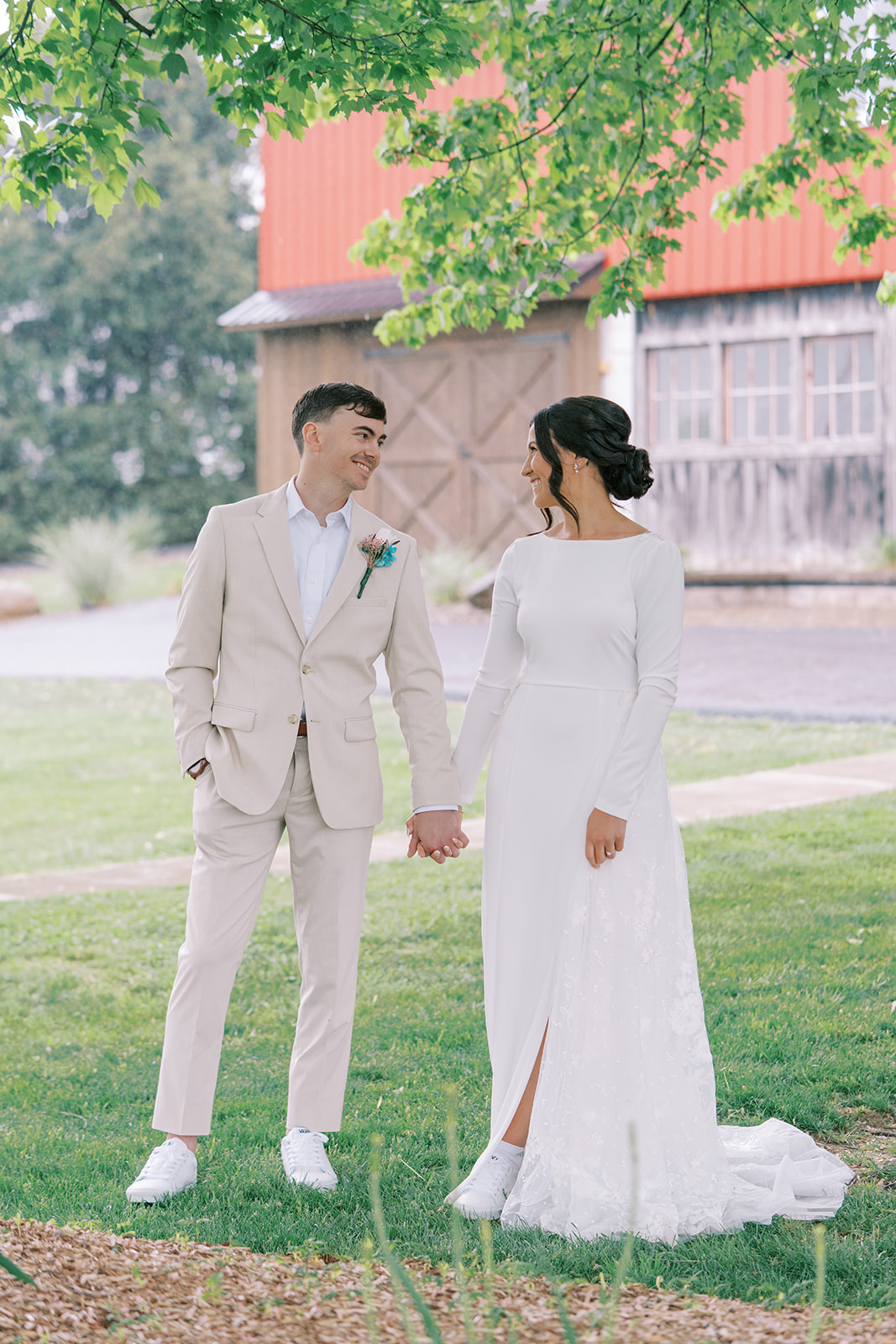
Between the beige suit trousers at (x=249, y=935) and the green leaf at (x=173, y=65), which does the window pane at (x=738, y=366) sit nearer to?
the green leaf at (x=173, y=65)

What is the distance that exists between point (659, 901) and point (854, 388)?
15893 millimetres

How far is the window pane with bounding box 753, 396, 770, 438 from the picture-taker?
18.8 metres

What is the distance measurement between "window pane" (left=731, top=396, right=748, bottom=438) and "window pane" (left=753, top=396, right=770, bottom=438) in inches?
6.1

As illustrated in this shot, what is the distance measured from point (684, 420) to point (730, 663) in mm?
5150

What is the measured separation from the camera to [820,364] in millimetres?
18531

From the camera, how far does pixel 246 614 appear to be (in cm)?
396

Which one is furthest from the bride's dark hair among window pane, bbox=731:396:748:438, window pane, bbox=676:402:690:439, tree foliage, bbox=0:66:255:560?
tree foliage, bbox=0:66:255:560

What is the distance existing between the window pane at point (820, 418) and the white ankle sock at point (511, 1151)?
52.3 ft

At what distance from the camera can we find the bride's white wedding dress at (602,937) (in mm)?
3633

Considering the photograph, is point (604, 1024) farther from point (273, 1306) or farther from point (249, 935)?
point (273, 1306)

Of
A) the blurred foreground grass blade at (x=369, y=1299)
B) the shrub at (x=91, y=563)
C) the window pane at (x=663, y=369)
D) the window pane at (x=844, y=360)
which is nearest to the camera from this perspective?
the blurred foreground grass blade at (x=369, y=1299)

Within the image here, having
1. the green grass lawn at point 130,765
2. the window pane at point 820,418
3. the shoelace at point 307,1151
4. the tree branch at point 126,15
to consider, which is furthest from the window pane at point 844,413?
the shoelace at point 307,1151

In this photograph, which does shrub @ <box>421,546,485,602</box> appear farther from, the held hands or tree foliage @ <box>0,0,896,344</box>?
the held hands

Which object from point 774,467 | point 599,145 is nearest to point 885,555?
point 774,467
